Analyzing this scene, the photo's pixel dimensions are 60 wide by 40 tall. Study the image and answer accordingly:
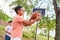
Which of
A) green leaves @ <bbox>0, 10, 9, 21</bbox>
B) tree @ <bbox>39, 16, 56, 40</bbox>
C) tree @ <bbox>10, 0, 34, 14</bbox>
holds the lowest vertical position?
tree @ <bbox>39, 16, 56, 40</bbox>

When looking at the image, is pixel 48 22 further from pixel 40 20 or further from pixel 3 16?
pixel 3 16

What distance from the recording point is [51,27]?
17.9 ft

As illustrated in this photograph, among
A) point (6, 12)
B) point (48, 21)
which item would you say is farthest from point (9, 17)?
point (48, 21)

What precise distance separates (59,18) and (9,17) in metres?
1.75

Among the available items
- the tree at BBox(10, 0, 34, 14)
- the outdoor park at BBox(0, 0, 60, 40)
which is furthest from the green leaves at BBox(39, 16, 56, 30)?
the tree at BBox(10, 0, 34, 14)

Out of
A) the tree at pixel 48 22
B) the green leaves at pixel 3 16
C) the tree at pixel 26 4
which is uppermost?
the tree at pixel 26 4

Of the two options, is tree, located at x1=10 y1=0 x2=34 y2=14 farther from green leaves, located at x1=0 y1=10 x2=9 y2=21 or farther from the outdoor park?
green leaves, located at x1=0 y1=10 x2=9 y2=21

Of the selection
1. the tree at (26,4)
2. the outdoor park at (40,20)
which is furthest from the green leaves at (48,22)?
the tree at (26,4)

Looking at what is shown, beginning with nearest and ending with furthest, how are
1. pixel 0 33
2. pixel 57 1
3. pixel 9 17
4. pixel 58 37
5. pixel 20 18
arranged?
1. pixel 20 18
2. pixel 58 37
3. pixel 57 1
4. pixel 9 17
5. pixel 0 33

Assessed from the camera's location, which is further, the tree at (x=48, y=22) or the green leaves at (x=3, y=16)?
the green leaves at (x=3, y=16)

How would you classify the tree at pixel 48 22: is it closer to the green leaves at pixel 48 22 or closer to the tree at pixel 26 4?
the green leaves at pixel 48 22

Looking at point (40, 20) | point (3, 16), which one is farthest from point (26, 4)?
point (3, 16)

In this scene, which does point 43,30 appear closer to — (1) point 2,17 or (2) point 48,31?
(2) point 48,31

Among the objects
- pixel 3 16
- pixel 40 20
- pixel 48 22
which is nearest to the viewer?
pixel 40 20
